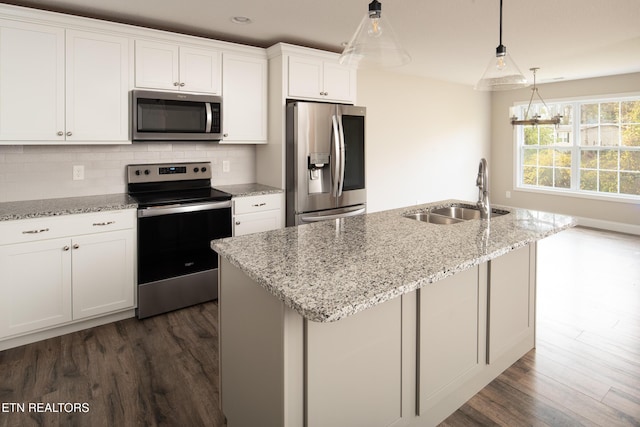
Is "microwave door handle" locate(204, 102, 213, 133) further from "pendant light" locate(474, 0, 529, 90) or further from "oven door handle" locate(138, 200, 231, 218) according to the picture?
"pendant light" locate(474, 0, 529, 90)

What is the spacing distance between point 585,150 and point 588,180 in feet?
1.56

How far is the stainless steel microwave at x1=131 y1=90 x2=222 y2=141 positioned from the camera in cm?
315

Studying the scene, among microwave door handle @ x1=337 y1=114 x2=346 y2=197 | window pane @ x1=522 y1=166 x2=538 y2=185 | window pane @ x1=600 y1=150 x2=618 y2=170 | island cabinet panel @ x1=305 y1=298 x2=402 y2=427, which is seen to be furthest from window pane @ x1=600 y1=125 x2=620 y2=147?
island cabinet panel @ x1=305 y1=298 x2=402 y2=427

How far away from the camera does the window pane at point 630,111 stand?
5730mm

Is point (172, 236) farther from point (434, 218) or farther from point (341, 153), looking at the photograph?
point (434, 218)

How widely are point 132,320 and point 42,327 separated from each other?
22.8 inches

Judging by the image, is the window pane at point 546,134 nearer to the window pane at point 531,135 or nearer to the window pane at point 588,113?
the window pane at point 531,135

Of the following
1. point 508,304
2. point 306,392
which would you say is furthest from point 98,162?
point 508,304

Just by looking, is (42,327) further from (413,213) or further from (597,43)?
(597,43)

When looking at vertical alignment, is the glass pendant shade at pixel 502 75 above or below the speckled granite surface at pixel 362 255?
above

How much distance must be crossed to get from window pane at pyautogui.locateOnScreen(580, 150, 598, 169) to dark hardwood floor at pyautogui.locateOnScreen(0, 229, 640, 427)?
3583 mm

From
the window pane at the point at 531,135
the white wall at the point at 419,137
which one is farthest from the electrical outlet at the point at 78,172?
the window pane at the point at 531,135


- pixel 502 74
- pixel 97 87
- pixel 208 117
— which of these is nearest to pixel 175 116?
pixel 208 117

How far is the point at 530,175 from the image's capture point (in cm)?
704
